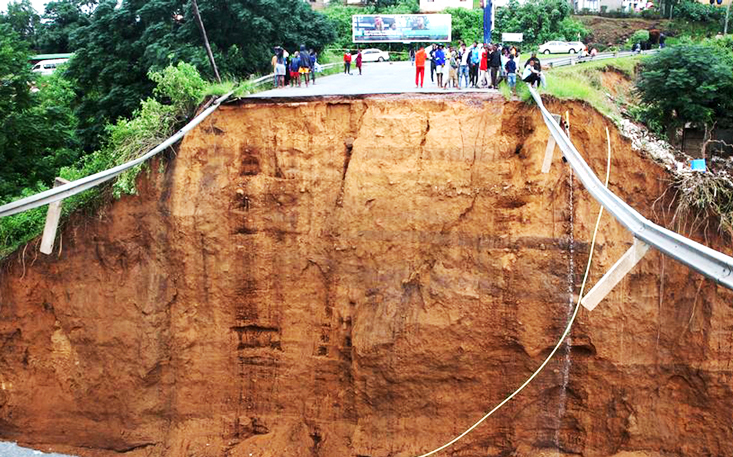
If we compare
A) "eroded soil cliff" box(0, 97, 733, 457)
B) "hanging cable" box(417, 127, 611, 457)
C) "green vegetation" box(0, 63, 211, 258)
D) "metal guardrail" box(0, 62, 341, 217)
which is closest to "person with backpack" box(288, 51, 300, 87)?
"green vegetation" box(0, 63, 211, 258)

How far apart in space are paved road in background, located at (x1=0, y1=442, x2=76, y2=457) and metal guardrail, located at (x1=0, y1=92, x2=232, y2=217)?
466 centimetres

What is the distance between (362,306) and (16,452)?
7.09 meters

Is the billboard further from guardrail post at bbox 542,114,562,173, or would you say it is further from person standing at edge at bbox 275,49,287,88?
guardrail post at bbox 542,114,562,173

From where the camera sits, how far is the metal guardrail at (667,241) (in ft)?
22.0

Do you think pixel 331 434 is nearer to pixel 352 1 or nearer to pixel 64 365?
pixel 64 365

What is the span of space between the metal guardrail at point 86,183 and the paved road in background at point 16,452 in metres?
4.66

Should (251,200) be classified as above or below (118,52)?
below

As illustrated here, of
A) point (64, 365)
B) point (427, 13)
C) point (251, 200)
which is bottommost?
point (64, 365)

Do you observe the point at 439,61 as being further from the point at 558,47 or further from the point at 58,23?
the point at 58,23

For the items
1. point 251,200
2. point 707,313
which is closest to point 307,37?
point 251,200

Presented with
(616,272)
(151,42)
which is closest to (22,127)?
(151,42)

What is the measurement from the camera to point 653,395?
42.3 feet

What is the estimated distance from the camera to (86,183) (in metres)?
13.5

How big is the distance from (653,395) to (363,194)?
232 inches
